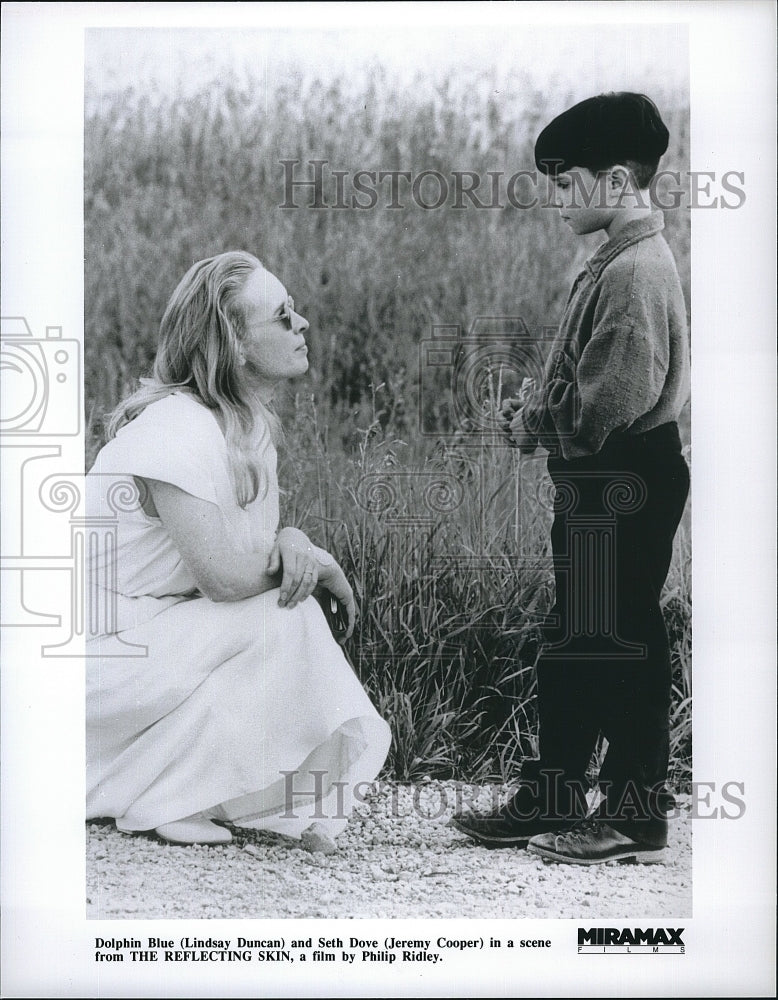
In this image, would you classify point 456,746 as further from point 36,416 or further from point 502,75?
point 502,75

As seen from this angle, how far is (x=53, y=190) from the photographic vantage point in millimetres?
3160

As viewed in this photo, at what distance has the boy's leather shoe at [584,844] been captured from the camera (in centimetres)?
315

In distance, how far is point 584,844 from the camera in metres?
3.16

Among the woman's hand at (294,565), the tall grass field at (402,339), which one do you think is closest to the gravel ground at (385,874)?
the tall grass field at (402,339)

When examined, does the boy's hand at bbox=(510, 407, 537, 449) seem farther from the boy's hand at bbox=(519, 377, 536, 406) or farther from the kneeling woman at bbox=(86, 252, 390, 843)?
the kneeling woman at bbox=(86, 252, 390, 843)

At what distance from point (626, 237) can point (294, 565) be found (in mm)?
1402

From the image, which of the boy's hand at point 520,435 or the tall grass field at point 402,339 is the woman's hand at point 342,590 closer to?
the tall grass field at point 402,339

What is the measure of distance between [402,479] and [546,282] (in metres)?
0.74

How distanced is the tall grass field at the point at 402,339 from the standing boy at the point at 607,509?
0.06 meters

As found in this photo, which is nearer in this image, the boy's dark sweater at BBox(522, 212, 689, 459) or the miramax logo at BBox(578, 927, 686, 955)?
the boy's dark sweater at BBox(522, 212, 689, 459)

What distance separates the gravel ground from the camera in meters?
3.15

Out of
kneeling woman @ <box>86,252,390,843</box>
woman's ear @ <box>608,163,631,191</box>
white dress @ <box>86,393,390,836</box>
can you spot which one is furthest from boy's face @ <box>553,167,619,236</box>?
white dress @ <box>86,393,390,836</box>

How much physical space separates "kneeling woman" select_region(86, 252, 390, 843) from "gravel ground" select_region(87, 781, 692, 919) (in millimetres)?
85

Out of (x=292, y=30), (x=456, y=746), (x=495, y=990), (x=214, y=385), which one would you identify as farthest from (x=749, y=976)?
(x=292, y=30)
